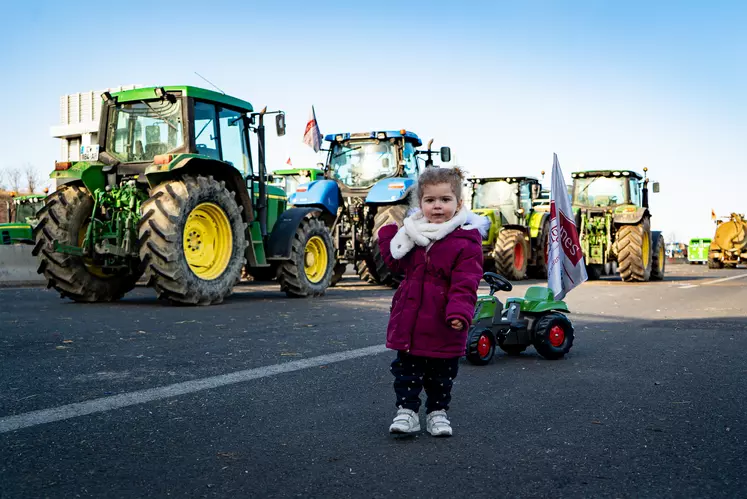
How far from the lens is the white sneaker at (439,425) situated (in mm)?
3656

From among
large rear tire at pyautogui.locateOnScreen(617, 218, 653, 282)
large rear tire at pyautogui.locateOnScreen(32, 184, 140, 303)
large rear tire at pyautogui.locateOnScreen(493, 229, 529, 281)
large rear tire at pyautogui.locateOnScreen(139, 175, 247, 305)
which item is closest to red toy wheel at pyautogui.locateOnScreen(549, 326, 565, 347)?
large rear tire at pyautogui.locateOnScreen(139, 175, 247, 305)

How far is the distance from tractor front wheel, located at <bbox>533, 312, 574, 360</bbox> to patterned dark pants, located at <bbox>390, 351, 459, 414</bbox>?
240 centimetres

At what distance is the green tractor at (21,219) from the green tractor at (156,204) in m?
8.02

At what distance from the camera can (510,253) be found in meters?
18.9

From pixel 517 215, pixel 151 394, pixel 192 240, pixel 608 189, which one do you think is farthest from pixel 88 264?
pixel 608 189

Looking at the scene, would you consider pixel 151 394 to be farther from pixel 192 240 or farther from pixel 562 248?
pixel 192 240

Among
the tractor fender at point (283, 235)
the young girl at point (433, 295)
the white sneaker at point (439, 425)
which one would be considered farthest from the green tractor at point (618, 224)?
the white sneaker at point (439, 425)

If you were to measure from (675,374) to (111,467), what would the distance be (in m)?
3.88

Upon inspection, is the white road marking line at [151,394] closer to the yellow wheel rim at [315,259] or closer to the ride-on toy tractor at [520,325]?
the ride-on toy tractor at [520,325]

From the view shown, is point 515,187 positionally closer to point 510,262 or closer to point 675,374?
point 510,262

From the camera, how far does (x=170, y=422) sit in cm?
381

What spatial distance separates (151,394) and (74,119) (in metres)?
69.9

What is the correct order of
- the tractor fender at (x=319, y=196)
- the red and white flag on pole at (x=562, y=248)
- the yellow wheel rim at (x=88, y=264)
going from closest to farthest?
the red and white flag on pole at (x=562, y=248)
the yellow wheel rim at (x=88, y=264)
the tractor fender at (x=319, y=196)

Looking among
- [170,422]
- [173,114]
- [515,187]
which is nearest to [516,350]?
[170,422]
